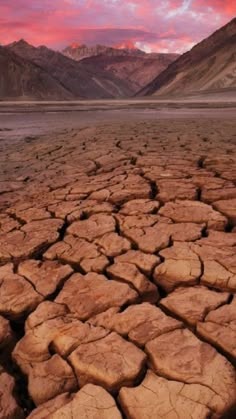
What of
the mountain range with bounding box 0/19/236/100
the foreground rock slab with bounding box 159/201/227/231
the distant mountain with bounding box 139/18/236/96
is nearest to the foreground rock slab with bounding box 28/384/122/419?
the foreground rock slab with bounding box 159/201/227/231

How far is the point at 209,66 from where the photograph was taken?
59.9 metres

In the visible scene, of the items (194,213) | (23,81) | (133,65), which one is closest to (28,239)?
(194,213)

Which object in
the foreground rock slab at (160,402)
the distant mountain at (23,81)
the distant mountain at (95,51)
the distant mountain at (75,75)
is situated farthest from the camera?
the distant mountain at (95,51)

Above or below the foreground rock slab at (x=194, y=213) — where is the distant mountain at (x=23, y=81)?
above

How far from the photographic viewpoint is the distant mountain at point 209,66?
4994 centimetres

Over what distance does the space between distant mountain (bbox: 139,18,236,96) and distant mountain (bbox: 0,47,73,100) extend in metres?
18.3

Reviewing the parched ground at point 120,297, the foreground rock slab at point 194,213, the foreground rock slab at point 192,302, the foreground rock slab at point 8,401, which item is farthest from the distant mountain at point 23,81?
the foreground rock slab at point 8,401

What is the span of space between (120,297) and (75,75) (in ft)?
365

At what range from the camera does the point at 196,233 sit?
2381 millimetres

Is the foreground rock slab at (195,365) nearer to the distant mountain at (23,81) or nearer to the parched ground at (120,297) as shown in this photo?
the parched ground at (120,297)

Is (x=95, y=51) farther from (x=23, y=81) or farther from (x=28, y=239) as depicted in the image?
(x=28, y=239)

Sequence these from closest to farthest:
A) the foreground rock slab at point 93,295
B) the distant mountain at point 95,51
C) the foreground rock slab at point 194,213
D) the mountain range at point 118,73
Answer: the foreground rock slab at point 93,295 < the foreground rock slab at point 194,213 < the mountain range at point 118,73 < the distant mountain at point 95,51

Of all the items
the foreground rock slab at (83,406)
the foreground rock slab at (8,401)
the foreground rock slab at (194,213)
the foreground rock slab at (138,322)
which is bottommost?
the foreground rock slab at (8,401)

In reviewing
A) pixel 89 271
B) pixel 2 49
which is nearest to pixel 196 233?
pixel 89 271
